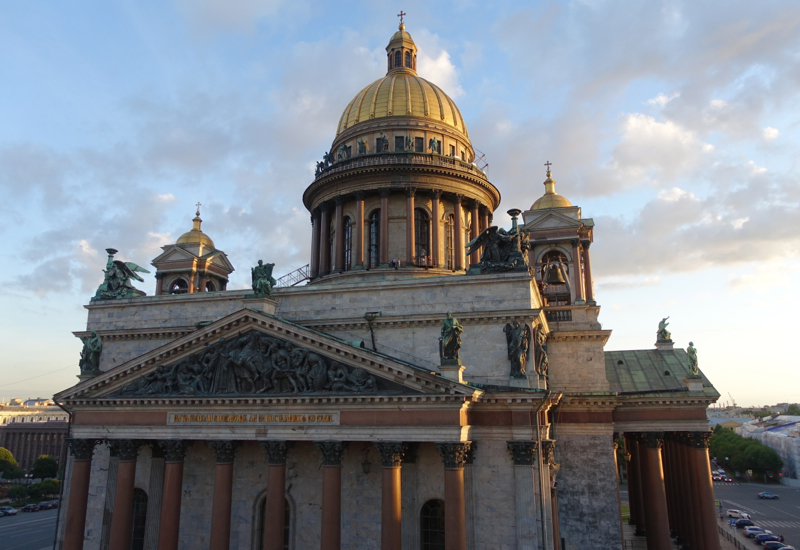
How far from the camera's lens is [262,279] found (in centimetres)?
2769

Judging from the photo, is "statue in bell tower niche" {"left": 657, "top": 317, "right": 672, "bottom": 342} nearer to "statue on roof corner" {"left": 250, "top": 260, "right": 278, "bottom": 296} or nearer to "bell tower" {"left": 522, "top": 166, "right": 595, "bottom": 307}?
"bell tower" {"left": 522, "top": 166, "right": 595, "bottom": 307}

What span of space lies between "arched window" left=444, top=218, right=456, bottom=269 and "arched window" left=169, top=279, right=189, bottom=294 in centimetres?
1753

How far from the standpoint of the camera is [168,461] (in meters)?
26.0

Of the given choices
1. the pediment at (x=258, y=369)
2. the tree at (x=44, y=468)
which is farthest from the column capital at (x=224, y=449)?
the tree at (x=44, y=468)

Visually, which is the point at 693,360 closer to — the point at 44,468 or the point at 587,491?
the point at 587,491

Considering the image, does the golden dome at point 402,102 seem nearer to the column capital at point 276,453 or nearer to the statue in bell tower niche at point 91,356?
the statue in bell tower niche at point 91,356

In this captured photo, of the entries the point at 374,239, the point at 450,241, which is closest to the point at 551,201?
the point at 450,241

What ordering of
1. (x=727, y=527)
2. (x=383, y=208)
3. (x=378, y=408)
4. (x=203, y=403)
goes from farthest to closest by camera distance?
1. (x=727, y=527)
2. (x=383, y=208)
3. (x=203, y=403)
4. (x=378, y=408)

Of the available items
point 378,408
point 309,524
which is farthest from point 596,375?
point 309,524

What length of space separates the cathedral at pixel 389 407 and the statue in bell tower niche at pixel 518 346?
9 cm

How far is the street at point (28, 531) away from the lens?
45112mm

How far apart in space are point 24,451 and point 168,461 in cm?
9324

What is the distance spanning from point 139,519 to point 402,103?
1185 inches

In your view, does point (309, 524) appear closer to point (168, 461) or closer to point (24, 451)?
point (168, 461)
